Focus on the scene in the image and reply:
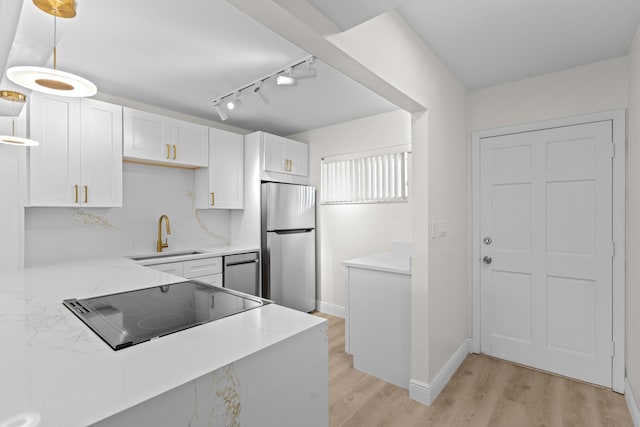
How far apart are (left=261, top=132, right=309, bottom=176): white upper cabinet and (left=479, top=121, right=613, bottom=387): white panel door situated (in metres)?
2.16

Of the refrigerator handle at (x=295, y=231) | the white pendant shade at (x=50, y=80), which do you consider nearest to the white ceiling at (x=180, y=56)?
the white pendant shade at (x=50, y=80)

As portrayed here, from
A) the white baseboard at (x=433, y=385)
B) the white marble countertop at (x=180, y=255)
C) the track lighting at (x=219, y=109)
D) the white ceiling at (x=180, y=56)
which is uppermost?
the white ceiling at (x=180, y=56)

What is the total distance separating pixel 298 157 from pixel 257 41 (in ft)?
6.80

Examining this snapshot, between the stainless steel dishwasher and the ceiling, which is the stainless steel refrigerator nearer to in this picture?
the stainless steel dishwasher

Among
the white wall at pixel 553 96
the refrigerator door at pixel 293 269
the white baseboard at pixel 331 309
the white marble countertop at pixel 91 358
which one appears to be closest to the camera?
the white marble countertop at pixel 91 358

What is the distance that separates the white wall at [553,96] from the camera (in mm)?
2332

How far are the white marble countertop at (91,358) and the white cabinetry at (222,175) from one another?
2235 mm

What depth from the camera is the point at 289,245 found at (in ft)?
12.4

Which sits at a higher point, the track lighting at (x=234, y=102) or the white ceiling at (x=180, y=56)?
the white ceiling at (x=180, y=56)

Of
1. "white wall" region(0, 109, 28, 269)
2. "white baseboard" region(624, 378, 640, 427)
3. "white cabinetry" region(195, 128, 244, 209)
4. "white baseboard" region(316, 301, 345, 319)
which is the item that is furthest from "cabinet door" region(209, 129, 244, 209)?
"white baseboard" region(624, 378, 640, 427)

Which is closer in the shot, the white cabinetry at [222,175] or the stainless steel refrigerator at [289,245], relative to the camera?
the white cabinetry at [222,175]

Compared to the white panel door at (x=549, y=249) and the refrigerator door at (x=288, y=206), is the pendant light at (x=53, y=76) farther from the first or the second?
the white panel door at (x=549, y=249)

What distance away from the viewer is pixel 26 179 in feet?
7.71

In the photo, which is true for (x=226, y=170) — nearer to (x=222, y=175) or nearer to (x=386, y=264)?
(x=222, y=175)
